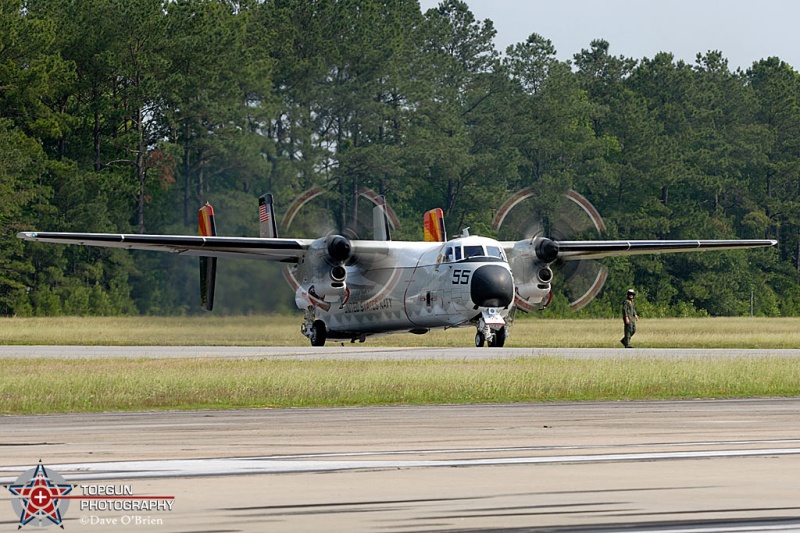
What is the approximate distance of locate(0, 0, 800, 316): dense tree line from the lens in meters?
67.4

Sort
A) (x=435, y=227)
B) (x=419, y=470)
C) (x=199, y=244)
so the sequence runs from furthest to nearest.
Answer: (x=435, y=227) → (x=199, y=244) → (x=419, y=470)

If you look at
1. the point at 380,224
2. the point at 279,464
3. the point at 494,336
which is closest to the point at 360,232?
the point at 380,224

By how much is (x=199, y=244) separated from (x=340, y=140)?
41.4 meters

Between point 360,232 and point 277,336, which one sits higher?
point 360,232

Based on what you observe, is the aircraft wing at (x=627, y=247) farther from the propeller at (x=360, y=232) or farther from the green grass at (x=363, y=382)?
the green grass at (x=363, y=382)

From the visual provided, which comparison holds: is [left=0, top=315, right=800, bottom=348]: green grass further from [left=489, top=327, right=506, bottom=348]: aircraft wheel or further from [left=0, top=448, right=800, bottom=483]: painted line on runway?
[left=0, top=448, right=800, bottom=483]: painted line on runway

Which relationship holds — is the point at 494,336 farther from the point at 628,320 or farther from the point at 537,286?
the point at 628,320

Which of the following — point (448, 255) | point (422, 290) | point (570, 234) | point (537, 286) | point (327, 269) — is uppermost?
point (570, 234)

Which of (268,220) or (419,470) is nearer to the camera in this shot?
(419,470)

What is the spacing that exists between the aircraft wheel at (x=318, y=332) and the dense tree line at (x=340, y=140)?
7.47 ft

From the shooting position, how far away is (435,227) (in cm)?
4206

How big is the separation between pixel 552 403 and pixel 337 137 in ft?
189

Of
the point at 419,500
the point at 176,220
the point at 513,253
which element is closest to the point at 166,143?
the point at 176,220

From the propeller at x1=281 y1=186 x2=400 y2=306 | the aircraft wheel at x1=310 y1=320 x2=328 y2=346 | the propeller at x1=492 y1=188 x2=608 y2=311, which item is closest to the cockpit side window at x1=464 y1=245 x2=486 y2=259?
the propeller at x1=281 y1=186 x2=400 y2=306
